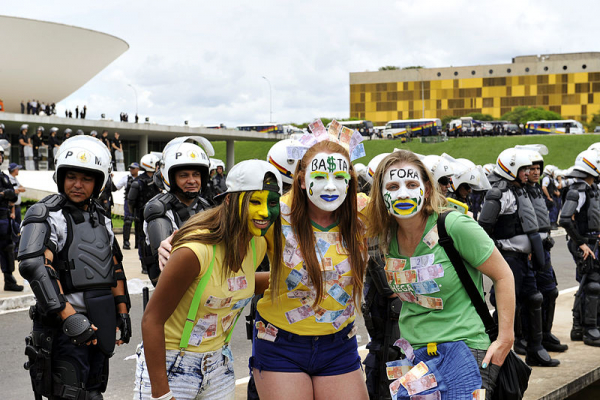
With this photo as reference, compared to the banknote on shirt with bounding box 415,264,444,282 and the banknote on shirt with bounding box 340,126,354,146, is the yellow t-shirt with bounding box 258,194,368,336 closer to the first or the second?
the banknote on shirt with bounding box 415,264,444,282

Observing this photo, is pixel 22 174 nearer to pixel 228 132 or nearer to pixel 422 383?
pixel 228 132

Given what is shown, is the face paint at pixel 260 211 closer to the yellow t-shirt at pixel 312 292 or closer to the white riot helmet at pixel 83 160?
the yellow t-shirt at pixel 312 292

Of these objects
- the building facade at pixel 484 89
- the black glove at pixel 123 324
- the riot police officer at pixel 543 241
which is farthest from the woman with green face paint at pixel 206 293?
the building facade at pixel 484 89

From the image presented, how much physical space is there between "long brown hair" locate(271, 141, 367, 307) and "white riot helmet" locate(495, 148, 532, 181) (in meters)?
3.76

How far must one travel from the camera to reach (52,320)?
166 inches

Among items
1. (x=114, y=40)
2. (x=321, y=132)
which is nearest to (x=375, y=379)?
(x=321, y=132)

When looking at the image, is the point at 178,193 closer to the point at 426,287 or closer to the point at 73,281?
the point at 73,281

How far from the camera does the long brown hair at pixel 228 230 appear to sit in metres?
3.25

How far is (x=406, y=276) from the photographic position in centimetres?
355

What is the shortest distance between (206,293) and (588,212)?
6.21 m

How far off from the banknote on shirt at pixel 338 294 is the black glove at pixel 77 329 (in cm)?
153

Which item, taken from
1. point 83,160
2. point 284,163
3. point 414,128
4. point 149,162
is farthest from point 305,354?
point 414,128

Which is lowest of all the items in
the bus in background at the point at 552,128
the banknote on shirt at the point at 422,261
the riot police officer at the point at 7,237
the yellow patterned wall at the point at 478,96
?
the riot police officer at the point at 7,237

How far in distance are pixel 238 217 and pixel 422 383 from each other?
4.05 ft
